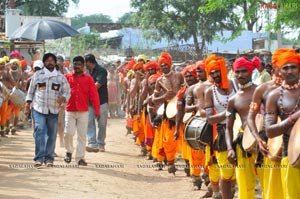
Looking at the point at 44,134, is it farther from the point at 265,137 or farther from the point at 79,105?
the point at 265,137

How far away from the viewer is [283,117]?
7.12 m

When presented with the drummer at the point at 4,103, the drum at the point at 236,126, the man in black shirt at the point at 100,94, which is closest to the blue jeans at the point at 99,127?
the man in black shirt at the point at 100,94

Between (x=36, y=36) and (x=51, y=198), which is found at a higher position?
(x=36, y=36)

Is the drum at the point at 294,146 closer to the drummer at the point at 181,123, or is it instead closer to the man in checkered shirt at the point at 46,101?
the drummer at the point at 181,123

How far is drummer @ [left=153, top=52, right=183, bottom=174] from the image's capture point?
13156 mm

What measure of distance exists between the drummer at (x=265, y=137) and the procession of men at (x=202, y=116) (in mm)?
10

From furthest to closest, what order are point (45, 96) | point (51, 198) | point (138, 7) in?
point (138, 7) < point (45, 96) < point (51, 198)

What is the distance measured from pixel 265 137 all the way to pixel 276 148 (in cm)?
62

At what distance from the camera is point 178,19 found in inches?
1596

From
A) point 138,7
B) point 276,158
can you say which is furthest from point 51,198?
point 138,7

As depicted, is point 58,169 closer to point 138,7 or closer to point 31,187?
point 31,187

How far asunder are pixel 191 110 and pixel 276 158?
3.94 metres

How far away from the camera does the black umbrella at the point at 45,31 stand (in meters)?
16.7

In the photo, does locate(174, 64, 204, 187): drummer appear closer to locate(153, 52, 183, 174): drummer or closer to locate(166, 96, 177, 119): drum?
locate(166, 96, 177, 119): drum
